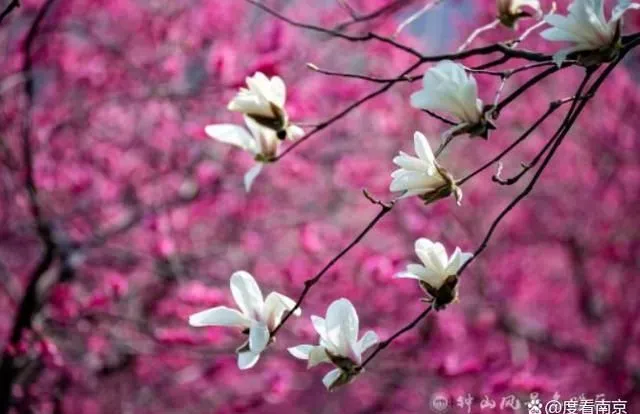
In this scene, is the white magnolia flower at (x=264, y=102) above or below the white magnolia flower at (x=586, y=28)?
below

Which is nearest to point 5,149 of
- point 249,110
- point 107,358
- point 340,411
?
point 107,358

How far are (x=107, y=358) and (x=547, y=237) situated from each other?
251 centimetres

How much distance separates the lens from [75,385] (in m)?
3.23

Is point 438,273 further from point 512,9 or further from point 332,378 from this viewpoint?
point 512,9

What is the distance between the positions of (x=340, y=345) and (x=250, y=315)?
0.13 m

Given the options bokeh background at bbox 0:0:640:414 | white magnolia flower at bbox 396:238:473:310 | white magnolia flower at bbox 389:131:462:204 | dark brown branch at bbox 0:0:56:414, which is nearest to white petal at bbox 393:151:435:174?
white magnolia flower at bbox 389:131:462:204

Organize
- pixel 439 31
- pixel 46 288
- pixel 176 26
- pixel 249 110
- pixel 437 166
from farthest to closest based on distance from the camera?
1. pixel 439 31
2. pixel 176 26
3. pixel 46 288
4. pixel 249 110
5. pixel 437 166

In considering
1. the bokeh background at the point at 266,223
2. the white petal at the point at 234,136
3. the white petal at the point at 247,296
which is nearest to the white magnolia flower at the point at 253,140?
the white petal at the point at 234,136

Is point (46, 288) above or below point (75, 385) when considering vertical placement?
above

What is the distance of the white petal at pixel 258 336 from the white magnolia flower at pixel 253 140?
29cm

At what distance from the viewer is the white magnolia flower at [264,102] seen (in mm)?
1405

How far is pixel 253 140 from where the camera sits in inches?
59.9

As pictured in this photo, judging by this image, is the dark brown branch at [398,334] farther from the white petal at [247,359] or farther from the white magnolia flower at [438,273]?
the white petal at [247,359]

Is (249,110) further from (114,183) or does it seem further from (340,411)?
(340,411)
